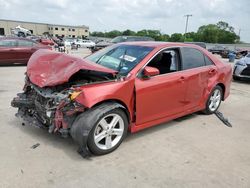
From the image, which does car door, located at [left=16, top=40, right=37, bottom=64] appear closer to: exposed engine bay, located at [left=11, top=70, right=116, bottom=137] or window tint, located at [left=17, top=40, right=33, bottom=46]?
window tint, located at [left=17, top=40, right=33, bottom=46]

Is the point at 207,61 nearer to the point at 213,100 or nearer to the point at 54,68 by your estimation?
the point at 213,100

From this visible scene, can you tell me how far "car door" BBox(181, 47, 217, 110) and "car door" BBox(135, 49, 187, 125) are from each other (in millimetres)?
161

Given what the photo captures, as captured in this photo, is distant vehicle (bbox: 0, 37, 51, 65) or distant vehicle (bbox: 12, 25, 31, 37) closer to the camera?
distant vehicle (bbox: 0, 37, 51, 65)

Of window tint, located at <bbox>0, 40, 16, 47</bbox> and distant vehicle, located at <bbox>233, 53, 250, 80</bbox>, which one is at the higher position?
window tint, located at <bbox>0, 40, 16, 47</bbox>

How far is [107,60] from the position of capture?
4.72 m

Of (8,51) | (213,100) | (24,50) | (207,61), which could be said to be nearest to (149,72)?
(207,61)

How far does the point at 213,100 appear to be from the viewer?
586cm

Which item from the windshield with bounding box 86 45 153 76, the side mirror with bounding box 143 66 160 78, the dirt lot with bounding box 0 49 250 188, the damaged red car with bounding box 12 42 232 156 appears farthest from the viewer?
the windshield with bounding box 86 45 153 76

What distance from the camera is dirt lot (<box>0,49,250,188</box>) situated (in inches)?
125

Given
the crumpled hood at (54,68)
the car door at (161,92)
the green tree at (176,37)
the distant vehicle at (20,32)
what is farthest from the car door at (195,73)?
the green tree at (176,37)

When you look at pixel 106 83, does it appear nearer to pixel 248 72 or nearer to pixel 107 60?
pixel 107 60

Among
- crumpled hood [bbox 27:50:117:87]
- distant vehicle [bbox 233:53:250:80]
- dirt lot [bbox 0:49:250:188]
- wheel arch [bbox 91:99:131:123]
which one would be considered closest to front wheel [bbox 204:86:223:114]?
dirt lot [bbox 0:49:250:188]

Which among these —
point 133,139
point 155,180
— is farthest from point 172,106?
point 155,180

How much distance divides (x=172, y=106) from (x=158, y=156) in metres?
1.12
